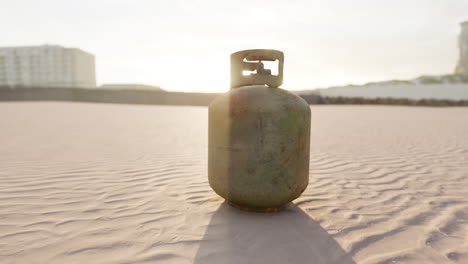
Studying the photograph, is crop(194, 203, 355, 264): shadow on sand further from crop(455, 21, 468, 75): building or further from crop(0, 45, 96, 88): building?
crop(455, 21, 468, 75): building

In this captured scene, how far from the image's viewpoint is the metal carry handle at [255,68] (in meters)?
2.65

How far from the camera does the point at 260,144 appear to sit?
→ 8.05ft

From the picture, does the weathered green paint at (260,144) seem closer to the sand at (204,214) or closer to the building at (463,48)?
the sand at (204,214)

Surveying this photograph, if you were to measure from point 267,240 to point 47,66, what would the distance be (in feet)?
176

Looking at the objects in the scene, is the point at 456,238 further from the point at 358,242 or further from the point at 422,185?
the point at 422,185

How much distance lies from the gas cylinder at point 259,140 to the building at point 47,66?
4766 cm

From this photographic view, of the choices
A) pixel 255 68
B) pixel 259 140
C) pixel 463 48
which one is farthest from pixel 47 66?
pixel 463 48

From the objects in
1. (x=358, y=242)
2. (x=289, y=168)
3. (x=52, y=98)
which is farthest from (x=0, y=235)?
(x=52, y=98)

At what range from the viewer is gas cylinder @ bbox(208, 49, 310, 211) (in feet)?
8.00

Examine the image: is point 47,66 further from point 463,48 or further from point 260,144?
point 463,48

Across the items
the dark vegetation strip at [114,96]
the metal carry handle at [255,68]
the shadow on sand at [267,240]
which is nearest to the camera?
the shadow on sand at [267,240]

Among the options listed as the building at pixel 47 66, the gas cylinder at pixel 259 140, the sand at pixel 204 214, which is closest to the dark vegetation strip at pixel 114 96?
the sand at pixel 204 214

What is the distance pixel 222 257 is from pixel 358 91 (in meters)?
29.5

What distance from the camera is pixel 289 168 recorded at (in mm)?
2553
